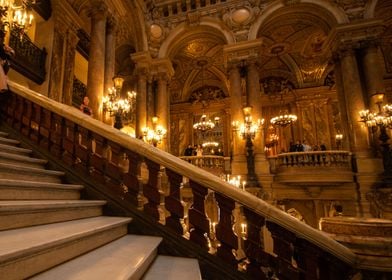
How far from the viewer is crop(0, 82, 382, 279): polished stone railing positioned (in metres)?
1.95

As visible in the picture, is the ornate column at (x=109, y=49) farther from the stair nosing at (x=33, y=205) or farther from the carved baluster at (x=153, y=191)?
the stair nosing at (x=33, y=205)

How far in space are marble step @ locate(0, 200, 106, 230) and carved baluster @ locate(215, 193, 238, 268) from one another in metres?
1.40

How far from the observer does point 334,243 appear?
186cm

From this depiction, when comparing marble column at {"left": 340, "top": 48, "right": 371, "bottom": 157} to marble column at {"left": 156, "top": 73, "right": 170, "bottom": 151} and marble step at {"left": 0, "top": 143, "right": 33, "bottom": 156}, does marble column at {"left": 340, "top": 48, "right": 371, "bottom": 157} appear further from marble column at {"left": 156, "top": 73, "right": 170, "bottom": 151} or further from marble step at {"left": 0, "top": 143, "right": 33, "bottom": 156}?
marble step at {"left": 0, "top": 143, "right": 33, "bottom": 156}

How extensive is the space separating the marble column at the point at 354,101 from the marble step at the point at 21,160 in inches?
423

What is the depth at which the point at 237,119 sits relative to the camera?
11.6 meters

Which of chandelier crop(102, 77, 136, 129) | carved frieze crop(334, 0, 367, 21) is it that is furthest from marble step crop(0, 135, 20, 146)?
carved frieze crop(334, 0, 367, 21)

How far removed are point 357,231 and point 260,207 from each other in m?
0.84

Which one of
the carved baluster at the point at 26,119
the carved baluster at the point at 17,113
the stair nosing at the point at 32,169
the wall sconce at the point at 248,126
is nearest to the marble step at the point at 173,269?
the stair nosing at the point at 32,169

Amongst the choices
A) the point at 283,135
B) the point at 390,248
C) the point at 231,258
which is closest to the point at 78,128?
the point at 231,258

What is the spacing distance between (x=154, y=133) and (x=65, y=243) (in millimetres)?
10614

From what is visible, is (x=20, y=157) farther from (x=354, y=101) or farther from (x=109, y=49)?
(x=354, y=101)

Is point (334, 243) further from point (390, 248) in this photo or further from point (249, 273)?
point (249, 273)

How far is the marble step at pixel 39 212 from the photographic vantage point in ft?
5.94
